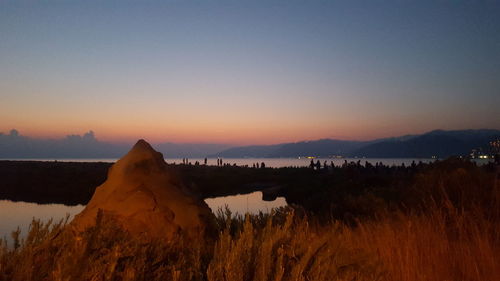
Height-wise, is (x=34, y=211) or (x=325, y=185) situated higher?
(x=325, y=185)

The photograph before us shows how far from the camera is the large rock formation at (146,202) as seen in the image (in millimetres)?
6504

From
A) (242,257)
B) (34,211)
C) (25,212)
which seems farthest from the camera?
(34,211)

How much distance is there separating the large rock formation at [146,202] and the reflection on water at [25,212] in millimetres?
14820

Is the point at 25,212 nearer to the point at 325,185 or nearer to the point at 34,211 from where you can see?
the point at 34,211

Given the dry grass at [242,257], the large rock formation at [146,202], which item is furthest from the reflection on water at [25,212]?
the dry grass at [242,257]

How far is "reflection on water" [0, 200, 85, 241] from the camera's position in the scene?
2167cm

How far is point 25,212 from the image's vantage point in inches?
997

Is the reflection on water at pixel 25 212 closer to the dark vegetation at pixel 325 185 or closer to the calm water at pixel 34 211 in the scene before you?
the calm water at pixel 34 211

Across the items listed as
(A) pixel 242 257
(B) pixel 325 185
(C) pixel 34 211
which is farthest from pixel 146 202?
(B) pixel 325 185

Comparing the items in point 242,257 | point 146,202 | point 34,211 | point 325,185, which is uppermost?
point 146,202

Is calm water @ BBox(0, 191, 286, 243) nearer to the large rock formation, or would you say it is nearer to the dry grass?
the large rock formation

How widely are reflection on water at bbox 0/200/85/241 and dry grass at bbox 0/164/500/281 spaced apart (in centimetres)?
1730

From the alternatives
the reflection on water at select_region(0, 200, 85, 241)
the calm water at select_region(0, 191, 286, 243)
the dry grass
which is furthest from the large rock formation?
the reflection on water at select_region(0, 200, 85, 241)

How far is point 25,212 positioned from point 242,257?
24.6 m
